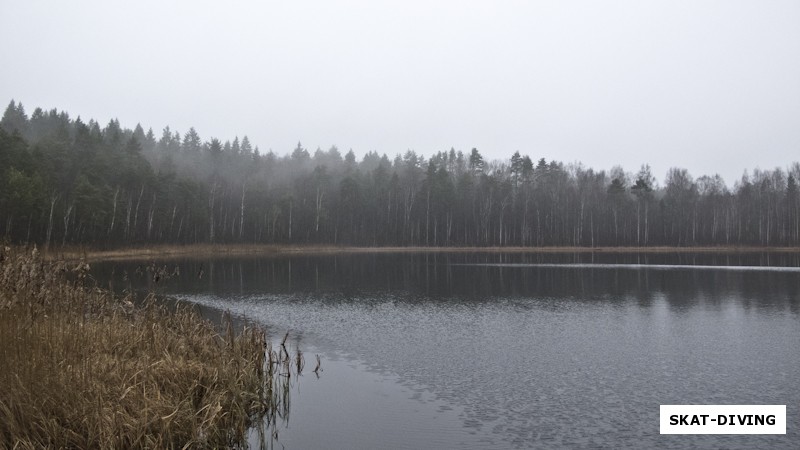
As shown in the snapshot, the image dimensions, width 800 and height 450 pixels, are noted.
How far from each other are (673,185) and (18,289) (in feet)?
416

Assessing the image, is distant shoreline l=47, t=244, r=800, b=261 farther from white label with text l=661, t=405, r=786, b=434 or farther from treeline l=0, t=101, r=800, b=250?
white label with text l=661, t=405, r=786, b=434

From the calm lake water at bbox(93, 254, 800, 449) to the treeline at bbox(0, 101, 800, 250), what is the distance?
4325cm

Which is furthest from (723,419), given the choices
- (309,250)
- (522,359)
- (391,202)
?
(391,202)

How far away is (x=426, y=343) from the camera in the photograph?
16203 mm

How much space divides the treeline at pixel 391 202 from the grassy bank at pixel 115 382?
56277 millimetres

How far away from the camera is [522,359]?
1403 cm

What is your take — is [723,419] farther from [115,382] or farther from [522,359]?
[115,382]

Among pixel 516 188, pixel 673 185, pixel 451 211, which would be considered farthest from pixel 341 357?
pixel 673 185

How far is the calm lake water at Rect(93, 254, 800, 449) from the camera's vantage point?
8992 mm

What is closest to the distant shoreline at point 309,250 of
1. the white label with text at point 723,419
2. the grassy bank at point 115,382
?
the grassy bank at point 115,382

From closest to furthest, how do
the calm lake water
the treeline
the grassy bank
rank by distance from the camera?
the grassy bank → the calm lake water → the treeline

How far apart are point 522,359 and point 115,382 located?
1029 cm

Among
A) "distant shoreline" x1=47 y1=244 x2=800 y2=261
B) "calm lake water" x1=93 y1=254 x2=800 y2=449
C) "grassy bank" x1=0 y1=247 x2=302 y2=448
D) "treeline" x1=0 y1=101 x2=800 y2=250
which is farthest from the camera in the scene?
"treeline" x1=0 y1=101 x2=800 y2=250

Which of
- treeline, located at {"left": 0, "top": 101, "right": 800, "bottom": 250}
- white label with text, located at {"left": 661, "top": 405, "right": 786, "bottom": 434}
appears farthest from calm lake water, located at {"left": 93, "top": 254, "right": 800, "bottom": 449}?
treeline, located at {"left": 0, "top": 101, "right": 800, "bottom": 250}
